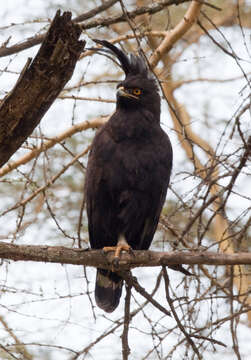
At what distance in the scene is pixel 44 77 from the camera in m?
3.35

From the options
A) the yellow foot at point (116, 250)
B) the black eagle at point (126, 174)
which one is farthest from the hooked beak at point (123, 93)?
the yellow foot at point (116, 250)

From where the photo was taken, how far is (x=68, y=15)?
10.8 ft

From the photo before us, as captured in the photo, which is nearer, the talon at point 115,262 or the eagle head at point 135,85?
the talon at point 115,262

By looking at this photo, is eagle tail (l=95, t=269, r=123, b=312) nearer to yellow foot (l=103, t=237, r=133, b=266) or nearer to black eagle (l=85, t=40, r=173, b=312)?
black eagle (l=85, t=40, r=173, b=312)

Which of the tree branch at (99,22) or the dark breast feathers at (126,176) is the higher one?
the tree branch at (99,22)

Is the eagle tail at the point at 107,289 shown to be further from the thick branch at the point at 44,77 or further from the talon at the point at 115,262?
the thick branch at the point at 44,77

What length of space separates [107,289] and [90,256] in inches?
48.5

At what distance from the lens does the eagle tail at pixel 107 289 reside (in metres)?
5.07

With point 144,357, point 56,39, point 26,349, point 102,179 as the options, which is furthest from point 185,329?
point 56,39

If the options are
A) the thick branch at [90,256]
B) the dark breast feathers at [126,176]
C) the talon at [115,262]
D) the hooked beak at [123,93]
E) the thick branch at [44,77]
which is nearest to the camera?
the thick branch at [44,77]

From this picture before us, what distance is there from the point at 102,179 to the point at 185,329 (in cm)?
166

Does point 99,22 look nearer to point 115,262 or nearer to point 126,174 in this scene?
point 126,174

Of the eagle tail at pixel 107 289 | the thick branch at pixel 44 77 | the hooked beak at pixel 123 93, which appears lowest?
the eagle tail at pixel 107 289

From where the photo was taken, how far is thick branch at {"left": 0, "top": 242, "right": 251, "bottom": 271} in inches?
Result: 142
